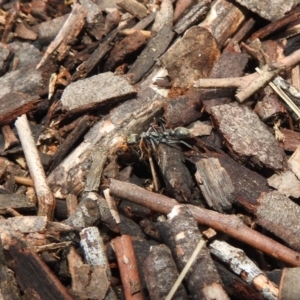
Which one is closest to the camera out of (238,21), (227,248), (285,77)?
(227,248)

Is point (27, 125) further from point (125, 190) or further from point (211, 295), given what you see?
point (211, 295)

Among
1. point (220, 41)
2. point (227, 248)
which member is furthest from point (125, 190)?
point (220, 41)

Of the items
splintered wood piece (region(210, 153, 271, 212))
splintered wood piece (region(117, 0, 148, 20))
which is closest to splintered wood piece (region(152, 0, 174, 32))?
splintered wood piece (region(117, 0, 148, 20))

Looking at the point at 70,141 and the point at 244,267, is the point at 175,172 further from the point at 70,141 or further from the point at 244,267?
the point at 70,141

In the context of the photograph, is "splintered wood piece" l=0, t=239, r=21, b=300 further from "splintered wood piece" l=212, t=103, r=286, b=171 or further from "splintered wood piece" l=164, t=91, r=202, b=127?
"splintered wood piece" l=212, t=103, r=286, b=171

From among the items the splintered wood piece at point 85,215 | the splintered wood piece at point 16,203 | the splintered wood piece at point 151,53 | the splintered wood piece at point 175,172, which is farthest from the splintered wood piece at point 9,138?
the splintered wood piece at point 175,172

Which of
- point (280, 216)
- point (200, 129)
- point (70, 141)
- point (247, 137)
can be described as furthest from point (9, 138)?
point (280, 216)

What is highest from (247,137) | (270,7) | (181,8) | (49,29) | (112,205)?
(270,7)
